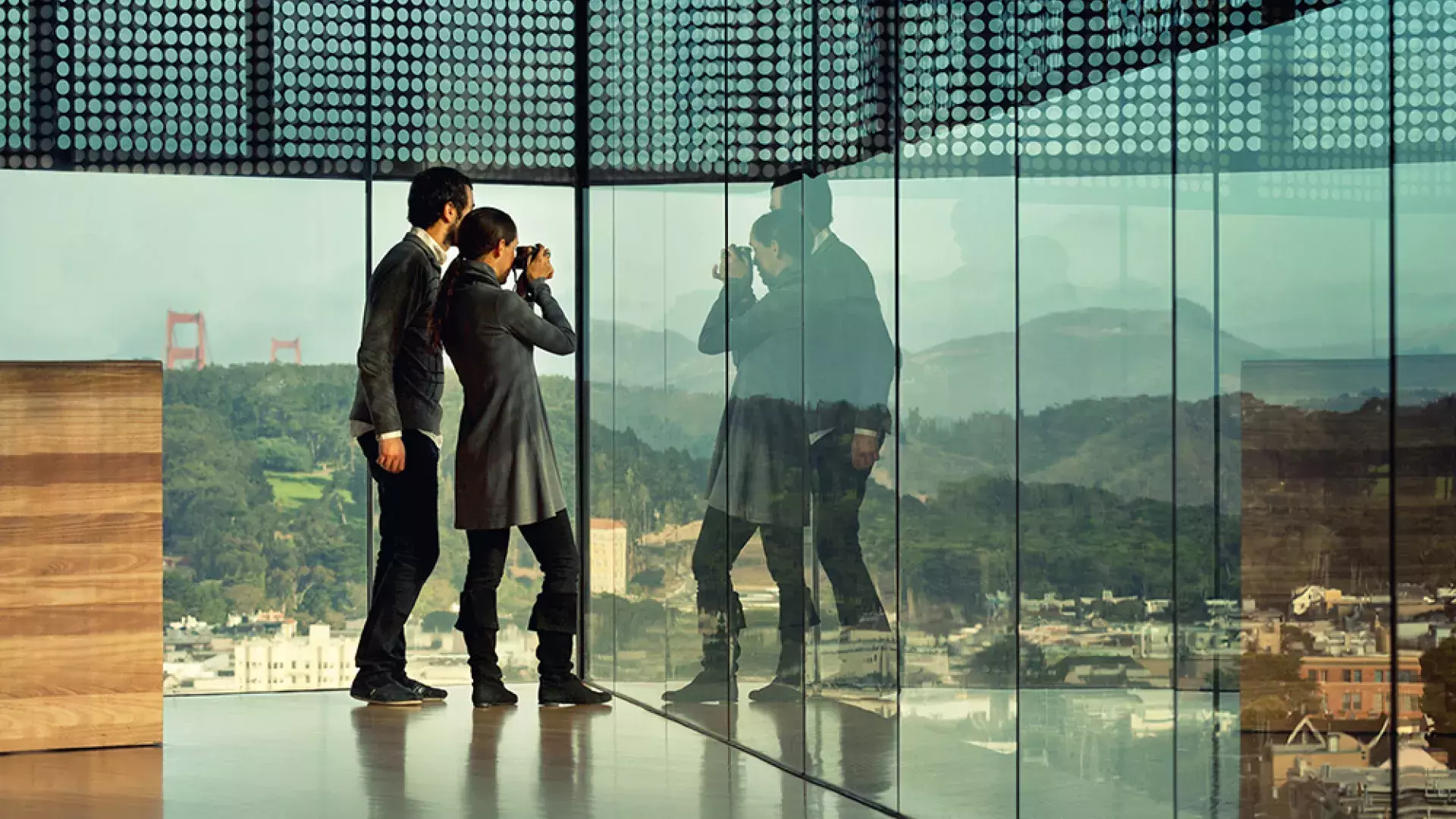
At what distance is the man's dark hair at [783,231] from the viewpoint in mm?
3932

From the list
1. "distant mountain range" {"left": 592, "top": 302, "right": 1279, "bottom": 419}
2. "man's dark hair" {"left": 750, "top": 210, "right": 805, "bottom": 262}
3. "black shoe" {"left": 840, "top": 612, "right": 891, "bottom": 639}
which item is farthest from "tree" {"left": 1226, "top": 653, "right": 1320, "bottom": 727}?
"man's dark hair" {"left": 750, "top": 210, "right": 805, "bottom": 262}

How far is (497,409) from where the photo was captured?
495cm

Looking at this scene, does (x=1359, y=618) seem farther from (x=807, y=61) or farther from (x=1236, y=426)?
(x=807, y=61)

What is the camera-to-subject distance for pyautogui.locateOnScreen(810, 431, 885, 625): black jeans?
3.61 m

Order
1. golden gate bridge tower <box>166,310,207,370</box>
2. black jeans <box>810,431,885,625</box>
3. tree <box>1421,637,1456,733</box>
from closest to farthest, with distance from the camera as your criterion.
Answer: tree <box>1421,637,1456,733</box>
black jeans <box>810,431,885,625</box>
golden gate bridge tower <box>166,310,207,370</box>

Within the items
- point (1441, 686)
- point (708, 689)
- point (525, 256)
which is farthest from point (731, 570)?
point (1441, 686)

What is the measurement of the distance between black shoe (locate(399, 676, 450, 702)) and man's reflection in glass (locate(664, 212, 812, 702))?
93 cm

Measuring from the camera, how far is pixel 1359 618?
2.29 meters

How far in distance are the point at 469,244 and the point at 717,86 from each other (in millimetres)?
999

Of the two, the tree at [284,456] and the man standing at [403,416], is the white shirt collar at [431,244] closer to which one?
the man standing at [403,416]

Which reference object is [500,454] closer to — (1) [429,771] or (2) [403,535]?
(2) [403,535]

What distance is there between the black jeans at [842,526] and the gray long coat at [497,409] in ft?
4.48

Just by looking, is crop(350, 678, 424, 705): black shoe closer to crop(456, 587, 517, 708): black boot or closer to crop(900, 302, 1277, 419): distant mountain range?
crop(456, 587, 517, 708): black boot

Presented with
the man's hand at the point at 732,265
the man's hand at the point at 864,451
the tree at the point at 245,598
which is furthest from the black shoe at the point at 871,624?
the tree at the point at 245,598
